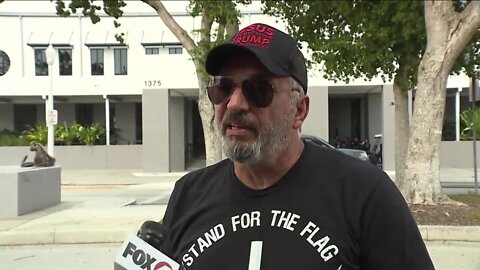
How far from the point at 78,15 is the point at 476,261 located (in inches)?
1044

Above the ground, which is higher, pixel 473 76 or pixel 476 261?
pixel 473 76

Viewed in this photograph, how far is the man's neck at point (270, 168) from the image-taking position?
1.80 meters

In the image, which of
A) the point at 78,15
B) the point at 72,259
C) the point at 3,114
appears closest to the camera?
the point at 72,259

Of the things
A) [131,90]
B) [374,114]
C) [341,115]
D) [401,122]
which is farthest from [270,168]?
[341,115]

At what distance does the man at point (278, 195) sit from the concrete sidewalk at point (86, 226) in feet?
20.2

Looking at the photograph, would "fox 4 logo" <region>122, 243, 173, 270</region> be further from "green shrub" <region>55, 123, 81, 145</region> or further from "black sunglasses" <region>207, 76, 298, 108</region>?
"green shrub" <region>55, 123, 81, 145</region>

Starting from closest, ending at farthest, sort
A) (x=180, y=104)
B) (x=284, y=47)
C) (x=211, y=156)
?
(x=284, y=47) < (x=211, y=156) < (x=180, y=104)

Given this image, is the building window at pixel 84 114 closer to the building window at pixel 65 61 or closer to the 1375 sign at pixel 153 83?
the building window at pixel 65 61

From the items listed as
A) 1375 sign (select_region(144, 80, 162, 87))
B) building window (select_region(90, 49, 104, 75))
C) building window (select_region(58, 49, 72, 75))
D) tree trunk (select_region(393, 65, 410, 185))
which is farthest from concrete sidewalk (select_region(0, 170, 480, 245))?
building window (select_region(58, 49, 72, 75))

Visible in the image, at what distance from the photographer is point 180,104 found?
26766 millimetres

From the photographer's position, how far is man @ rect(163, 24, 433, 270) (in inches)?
63.5

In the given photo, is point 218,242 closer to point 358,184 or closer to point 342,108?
point 358,184

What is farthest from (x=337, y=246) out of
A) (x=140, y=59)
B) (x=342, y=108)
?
(x=342, y=108)

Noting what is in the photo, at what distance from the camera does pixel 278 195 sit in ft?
5.72
